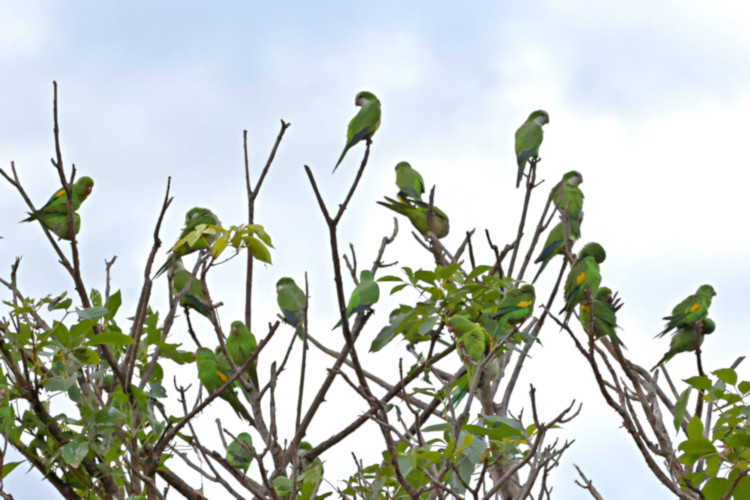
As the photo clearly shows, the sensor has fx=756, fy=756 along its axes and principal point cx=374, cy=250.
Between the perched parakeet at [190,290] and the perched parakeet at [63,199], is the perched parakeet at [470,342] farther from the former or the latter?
the perched parakeet at [63,199]

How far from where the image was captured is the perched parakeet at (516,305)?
4.64 meters

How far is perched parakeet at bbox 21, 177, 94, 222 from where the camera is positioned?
632 cm

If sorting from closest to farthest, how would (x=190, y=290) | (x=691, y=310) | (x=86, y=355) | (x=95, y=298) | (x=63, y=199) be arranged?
(x=86, y=355), (x=95, y=298), (x=190, y=290), (x=691, y=310), (x=63, y=199)

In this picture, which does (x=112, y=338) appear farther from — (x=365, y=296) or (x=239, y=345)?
(x=239, y=345)

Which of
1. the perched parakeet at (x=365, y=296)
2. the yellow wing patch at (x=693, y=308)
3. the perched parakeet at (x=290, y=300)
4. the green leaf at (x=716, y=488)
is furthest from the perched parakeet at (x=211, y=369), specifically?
the yellow wing patch at (x=693, y=308)

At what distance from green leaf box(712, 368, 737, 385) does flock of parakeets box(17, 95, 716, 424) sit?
3.17ft

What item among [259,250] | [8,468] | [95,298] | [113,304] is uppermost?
[95,298]

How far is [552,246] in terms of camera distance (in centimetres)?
653

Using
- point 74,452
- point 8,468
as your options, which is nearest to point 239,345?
point 8,468

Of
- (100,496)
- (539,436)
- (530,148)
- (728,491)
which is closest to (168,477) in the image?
(100,496)

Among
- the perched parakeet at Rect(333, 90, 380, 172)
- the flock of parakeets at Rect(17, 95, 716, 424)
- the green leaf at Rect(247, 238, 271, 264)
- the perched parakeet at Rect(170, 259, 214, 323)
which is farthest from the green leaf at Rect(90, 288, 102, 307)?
the perched parakeet at Rect(333, 90, 380, 172)

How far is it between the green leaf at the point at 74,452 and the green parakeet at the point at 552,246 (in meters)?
4.53

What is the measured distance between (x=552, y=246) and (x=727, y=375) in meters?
4.32

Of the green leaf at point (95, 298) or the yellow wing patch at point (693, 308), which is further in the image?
the yellow wing patch at point (693, 308)
